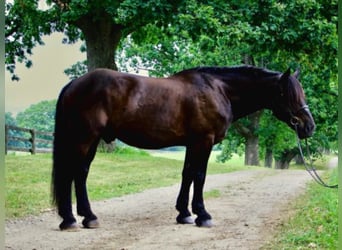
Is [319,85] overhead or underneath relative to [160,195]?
overhead

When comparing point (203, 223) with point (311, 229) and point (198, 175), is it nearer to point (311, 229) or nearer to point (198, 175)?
point (198, 175)

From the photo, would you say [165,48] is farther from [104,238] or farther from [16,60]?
[104,238]

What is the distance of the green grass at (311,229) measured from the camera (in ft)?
12.0

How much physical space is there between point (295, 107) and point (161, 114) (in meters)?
1.25

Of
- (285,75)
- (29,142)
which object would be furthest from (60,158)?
(29,142)

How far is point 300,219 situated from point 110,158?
5.29m

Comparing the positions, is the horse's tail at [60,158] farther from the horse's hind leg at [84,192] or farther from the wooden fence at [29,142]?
the wooden fence at [29,142]

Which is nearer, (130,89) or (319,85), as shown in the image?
(130,89)

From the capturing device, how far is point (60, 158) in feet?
14.3

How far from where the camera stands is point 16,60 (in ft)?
43.7

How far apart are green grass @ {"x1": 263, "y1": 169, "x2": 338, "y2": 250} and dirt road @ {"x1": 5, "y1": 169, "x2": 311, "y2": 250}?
0.16 meters

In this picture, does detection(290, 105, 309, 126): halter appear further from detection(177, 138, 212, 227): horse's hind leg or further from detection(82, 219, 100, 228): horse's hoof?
detection(82, 219, 100, 228): horse's hoof

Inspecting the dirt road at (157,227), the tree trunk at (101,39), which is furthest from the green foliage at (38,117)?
the dirt road at (157,227)

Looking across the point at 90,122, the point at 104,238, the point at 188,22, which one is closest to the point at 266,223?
the point at 104,238
